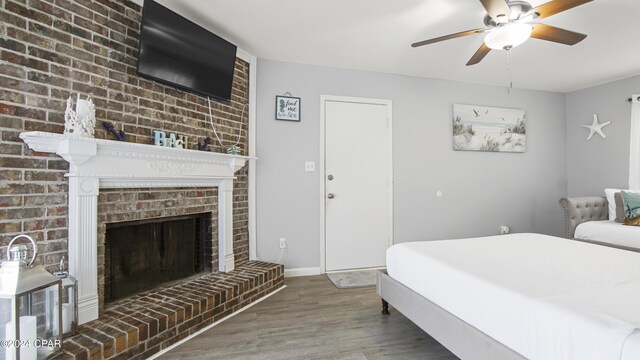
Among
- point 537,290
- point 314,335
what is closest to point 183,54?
point 314,335

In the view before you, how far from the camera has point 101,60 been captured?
201 centimetres

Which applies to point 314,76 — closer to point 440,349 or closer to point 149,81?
point 149,81

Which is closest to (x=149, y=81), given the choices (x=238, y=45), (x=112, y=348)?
(x=238, y=45)

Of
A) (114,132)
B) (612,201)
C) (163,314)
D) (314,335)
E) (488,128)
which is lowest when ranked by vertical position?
(314,335)

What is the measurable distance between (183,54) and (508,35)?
7.53ft

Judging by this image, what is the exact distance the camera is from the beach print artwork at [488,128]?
160 inches

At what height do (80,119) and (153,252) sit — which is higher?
(80,119)

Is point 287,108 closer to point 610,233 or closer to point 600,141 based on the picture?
point 610,233

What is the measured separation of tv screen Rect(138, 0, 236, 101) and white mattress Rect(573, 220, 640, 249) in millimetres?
4203

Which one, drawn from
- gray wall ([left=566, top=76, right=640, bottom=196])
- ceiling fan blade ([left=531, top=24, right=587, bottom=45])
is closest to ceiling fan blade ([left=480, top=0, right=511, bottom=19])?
ceiling fan blade ([left=531, top=24, right=587, bottom=45])

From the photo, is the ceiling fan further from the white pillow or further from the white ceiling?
the white pillow

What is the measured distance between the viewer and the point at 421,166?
12.9ft

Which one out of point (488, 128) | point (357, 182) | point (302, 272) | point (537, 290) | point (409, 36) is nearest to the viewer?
point (537, 290)

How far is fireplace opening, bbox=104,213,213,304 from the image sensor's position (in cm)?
216
